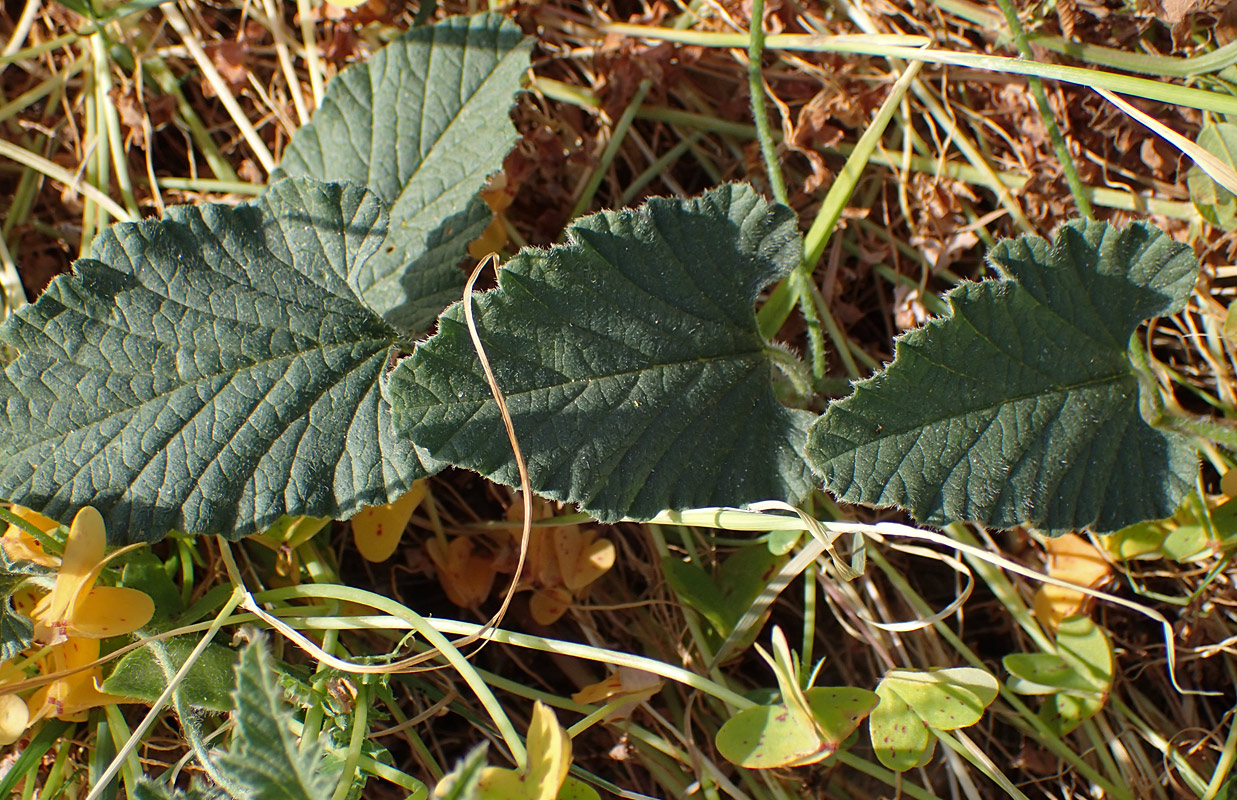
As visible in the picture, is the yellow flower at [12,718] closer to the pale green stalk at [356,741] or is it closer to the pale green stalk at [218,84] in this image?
the pale green stalk at [356,741]

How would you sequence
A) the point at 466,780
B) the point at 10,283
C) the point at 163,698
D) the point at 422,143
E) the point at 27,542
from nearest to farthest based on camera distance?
the point at 466,780
the point at 163,698
the point at 27,542
the point at 422,143
the point at 10,283

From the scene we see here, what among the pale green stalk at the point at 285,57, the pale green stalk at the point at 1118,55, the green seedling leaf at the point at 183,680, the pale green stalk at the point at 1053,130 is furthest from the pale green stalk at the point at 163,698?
the pale green stalk at the point at 1118,55

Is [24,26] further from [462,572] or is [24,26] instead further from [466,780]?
[466,780]

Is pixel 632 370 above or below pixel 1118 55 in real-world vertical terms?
below

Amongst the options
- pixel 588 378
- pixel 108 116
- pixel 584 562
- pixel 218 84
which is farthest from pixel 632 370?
pixel 108 116

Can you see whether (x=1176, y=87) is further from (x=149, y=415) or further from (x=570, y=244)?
(x=149, y=415)
